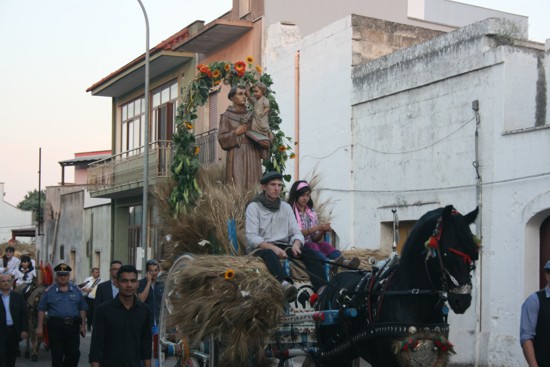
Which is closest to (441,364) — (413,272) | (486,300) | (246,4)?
(413,272)

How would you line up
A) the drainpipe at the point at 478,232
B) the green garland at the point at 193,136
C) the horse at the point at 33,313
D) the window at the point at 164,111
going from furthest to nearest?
the window at the point at 164,111 → the horse at the point at 33,313 → the drainpipe at the point at 478,232 → the green garland at the point at 193,136

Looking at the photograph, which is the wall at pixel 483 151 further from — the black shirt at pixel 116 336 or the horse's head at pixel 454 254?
the black shirt at pixel 116 336

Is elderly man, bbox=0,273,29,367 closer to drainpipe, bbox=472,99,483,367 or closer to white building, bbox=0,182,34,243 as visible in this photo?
drainpipe, bbox=472,99,483,367

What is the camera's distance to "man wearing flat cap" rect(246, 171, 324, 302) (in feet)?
30.3

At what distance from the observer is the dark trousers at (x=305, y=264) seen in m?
8.90

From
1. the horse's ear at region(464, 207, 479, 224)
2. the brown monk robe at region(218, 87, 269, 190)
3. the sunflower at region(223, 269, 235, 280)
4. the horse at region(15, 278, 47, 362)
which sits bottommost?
the horse at region(15, 278, 47, 362)

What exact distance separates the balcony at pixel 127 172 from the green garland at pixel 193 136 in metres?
15.0

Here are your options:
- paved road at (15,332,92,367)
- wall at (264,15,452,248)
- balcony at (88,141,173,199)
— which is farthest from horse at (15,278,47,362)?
balcony at (88,141,173,199)

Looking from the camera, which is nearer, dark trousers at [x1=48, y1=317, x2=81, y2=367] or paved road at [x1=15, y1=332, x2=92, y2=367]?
dark trousers at [x1=48, y1=317, x2=81, y2=367]

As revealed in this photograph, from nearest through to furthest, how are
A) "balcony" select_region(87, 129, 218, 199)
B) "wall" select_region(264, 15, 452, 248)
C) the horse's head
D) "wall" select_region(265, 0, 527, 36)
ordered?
the horse's head → "wall" select_region(264, 15, 452, 248) → "wall" select_region(265, 0, 527, 36) → "balcony" select_region(87, 129, 218, 199)

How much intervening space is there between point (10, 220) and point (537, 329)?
2700 inches

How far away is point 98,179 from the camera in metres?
33.8

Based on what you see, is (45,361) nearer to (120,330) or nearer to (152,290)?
(152,290)

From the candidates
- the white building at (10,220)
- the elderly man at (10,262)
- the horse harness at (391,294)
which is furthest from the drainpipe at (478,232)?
the white building at (10,220)
